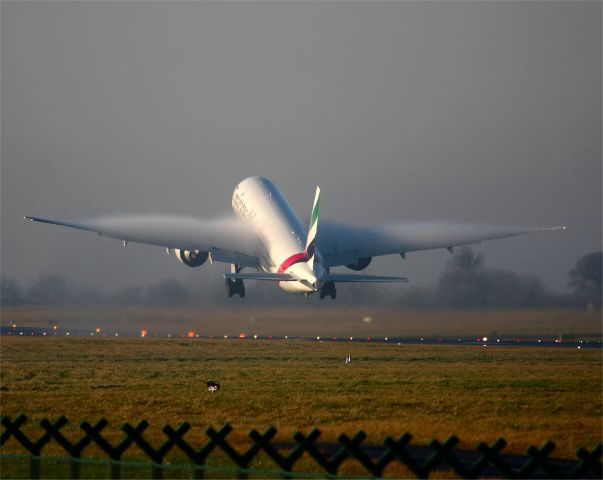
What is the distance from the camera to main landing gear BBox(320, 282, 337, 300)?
81875 millimetres

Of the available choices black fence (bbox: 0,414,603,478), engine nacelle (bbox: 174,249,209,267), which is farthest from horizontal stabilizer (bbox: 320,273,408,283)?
black fence (bbox: 0,414,603,478)

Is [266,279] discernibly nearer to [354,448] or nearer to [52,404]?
[52,404]

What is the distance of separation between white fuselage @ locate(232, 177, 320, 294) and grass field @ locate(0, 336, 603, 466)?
9.75m

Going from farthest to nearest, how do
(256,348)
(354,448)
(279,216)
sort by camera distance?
1. (279,216)
2. (256,348)
3. (354,448)

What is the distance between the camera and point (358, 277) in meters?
79.9

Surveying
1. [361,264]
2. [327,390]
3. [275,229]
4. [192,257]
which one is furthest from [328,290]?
[327,390]

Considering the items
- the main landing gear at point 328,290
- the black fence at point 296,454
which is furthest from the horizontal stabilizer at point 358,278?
the black fence at point 296,454

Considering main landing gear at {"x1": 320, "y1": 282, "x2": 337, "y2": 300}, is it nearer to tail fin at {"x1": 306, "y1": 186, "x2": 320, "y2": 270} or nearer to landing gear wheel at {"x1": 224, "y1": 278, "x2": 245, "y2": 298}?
tail fin at {"x1": 306, "y1": 186, "x2": 320, "y2": 270}

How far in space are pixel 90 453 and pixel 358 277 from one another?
52647 millimetres

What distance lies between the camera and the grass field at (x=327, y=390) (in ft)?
114

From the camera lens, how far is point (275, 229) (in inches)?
3447

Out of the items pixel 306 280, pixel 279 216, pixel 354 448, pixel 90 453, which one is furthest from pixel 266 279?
pixel 354 448

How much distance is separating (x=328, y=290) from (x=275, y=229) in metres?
7.39

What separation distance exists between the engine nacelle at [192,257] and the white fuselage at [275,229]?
14.4 ft
